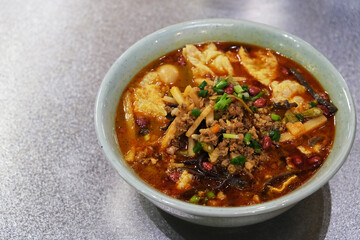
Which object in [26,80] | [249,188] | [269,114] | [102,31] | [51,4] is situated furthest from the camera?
[51,4]

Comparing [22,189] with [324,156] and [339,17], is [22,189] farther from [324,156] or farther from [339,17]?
[339,17]

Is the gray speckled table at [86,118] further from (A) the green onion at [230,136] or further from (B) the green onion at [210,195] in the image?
(A) the green onion at [230,136]

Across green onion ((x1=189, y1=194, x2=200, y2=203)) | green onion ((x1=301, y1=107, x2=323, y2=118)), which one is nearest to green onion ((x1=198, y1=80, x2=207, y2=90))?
green onion ((x1=301, y1=107, x2=323, y2=118))

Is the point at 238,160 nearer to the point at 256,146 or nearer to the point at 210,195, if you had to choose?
the point at 256,146

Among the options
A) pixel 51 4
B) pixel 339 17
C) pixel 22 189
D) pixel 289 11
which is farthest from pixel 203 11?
pixel 22 189

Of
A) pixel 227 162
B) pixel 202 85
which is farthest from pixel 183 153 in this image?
pixel 202 85

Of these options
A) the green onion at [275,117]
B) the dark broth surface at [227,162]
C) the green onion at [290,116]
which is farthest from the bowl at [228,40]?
the green onion at [275,117]

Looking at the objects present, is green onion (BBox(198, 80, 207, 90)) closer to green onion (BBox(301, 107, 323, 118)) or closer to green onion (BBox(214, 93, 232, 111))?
green onion (BBox(214, 93, 232, 111))

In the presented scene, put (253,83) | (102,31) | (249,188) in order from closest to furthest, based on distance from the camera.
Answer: (249,188) → (253,83) → (102,31)
